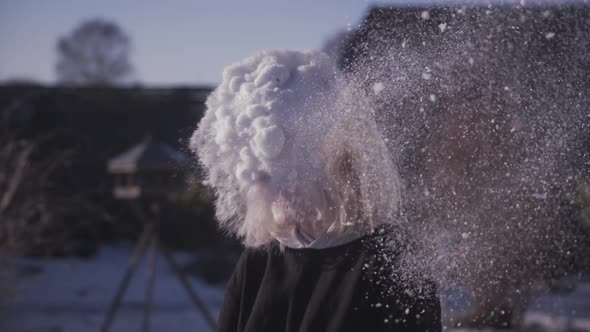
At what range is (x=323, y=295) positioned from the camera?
1448 mm

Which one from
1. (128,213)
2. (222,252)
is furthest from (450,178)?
(128,213)

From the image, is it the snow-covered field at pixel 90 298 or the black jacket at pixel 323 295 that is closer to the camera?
the black jacket at pixel 323 295

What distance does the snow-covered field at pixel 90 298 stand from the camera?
517cm

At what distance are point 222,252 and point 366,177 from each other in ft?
19.5

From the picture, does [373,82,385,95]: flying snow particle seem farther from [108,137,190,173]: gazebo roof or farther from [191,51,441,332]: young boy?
[108,137,190,173]: gazebo roof

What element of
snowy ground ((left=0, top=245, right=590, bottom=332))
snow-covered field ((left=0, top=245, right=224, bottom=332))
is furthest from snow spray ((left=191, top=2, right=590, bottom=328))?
snow-covered field ((left=0, top=245, right=224, bottom=332))

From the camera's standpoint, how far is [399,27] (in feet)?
4.42

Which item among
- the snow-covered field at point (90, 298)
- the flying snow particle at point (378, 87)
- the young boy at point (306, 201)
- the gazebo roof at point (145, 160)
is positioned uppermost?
the flying snow particle at point (378, 87)

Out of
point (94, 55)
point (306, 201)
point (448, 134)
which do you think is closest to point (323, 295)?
point (306, 201)

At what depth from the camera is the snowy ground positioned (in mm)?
4955

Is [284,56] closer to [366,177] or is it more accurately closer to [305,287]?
[366,177]

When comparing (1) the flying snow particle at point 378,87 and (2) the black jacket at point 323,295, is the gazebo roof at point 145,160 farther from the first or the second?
(1) the flying snow particle at point 378,87

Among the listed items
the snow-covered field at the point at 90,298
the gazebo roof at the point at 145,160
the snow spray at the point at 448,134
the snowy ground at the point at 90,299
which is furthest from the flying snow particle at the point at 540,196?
the snow-covered field at the point at 90,298

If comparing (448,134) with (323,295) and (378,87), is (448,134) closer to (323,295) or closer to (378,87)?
(378,87)
